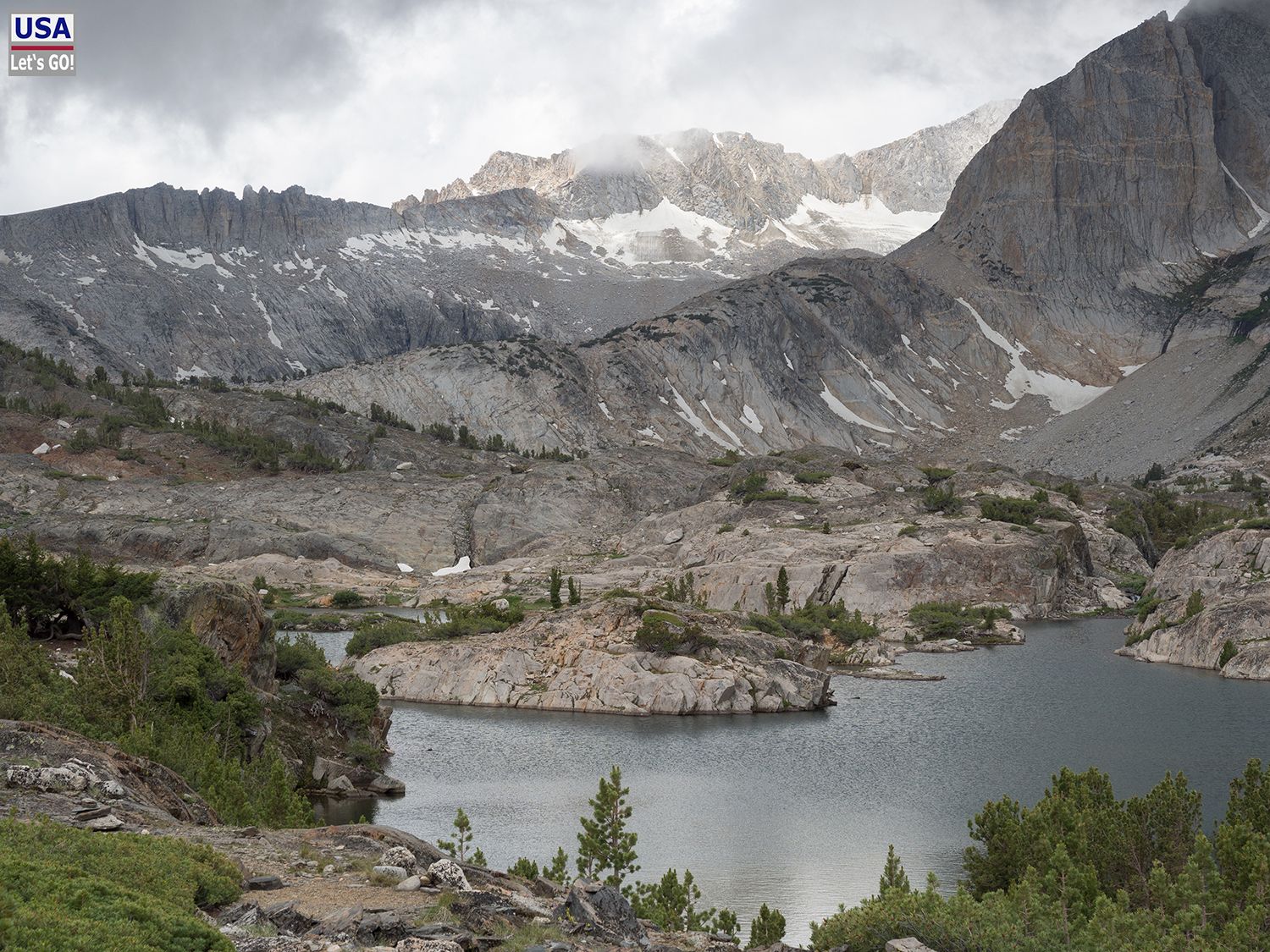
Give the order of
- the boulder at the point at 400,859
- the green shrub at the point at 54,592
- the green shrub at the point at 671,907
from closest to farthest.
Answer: the boulder at the point at 400,859
the green shrub at the point at 671,907
the green shrub at the point at 54,592

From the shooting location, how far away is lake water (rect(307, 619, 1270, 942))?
125 ft

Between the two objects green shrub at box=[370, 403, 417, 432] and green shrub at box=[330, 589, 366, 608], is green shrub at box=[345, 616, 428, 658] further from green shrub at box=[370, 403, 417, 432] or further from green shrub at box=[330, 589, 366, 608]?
green shrub at box=[370, 403, 417, 432]

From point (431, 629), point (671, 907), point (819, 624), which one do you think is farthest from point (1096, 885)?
point (819, 624)

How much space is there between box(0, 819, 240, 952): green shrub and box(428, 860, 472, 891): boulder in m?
2.80

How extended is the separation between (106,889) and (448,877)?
505 centimetres

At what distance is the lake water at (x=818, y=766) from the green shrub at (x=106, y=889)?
1823cm

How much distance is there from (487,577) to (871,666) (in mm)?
43932

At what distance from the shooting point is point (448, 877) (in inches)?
713

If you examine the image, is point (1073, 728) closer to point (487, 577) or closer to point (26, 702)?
point (26, 702)

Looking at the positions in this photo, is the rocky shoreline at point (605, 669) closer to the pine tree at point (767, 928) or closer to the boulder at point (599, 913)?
the pine tree at point (767, 928)

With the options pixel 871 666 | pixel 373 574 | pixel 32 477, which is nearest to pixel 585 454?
pixel 373 574

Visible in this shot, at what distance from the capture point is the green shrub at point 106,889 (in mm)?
13086

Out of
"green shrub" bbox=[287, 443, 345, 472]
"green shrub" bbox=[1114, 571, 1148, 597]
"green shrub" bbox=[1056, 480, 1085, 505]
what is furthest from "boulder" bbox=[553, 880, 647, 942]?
"green shrub" bbox=[287, 443, 345, 472]

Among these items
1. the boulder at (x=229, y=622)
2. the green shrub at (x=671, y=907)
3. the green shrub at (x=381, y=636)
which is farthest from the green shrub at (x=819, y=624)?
the green shrub at (x=671, y=907)
